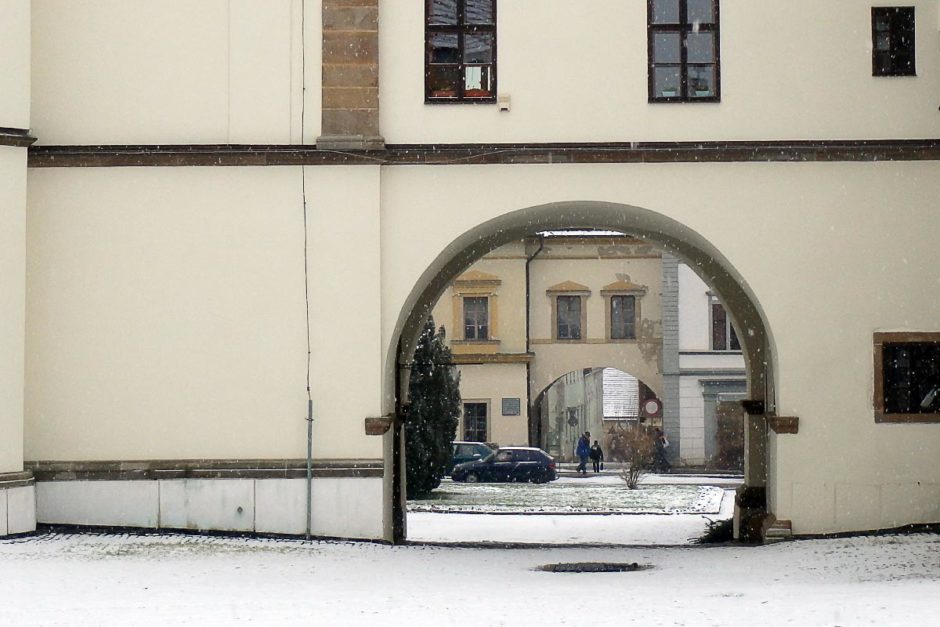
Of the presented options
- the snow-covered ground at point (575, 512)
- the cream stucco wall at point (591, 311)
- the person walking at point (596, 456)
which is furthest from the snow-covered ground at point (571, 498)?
the cream stucco wall at point (591, 311)

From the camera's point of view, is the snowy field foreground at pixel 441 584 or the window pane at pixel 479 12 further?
the window pane at pixel 479 12

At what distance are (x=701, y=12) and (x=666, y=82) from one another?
0.90 meters

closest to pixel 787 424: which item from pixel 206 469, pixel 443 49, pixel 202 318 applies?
pixel 443 49

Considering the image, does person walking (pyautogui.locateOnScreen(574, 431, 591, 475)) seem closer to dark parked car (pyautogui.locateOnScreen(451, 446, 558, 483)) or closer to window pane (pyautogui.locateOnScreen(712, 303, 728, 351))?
dark parked car (pyautogui.locateOnScreen(451, 446, 558, 483))

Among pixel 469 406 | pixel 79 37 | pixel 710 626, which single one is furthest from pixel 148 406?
pixel 469 406

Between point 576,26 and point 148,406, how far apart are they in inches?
252

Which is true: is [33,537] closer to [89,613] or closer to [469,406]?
[89,613]

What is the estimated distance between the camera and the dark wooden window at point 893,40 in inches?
643

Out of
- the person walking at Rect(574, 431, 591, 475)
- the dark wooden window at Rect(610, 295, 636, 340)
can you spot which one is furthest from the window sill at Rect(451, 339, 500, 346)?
the person walking at Rect(574, 431, 591, 475)

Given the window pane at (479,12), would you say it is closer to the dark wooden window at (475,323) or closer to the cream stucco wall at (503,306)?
the cream stucco wall at (503,306)

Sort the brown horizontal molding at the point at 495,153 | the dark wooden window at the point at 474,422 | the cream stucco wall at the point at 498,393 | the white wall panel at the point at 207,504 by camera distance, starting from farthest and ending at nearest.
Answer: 1. the dark wooden window at the point at 474,422
2. the cream stucco wall at the point at 498,393
3. the brown horizontal molding at the point at 495,153
4. the white wall panel at the point at 207,504

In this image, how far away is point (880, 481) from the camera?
1605cm

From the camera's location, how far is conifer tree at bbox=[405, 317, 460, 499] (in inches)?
1158

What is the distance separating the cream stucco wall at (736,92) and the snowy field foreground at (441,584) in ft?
15.2
